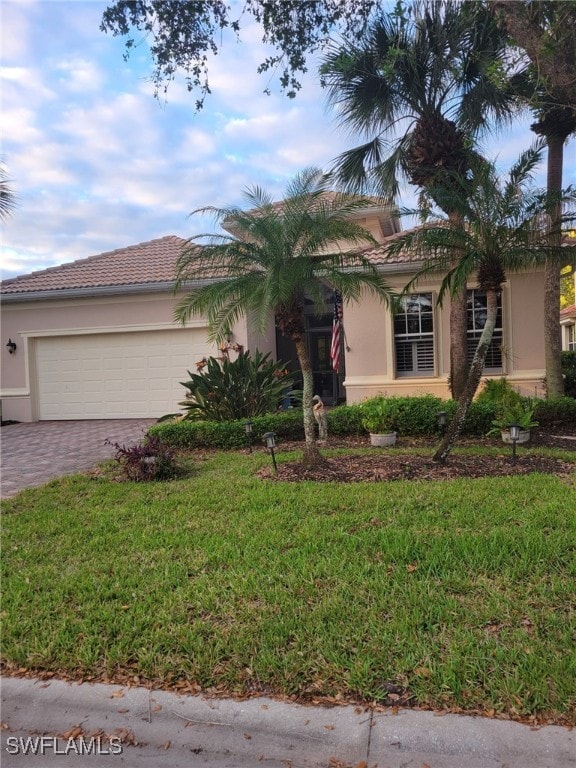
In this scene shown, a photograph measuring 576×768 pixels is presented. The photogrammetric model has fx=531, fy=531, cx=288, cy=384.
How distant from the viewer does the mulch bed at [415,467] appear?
269 inches

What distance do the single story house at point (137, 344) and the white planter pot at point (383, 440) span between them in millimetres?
3779

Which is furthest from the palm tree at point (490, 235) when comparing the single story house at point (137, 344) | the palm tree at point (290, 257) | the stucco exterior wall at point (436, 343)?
the single story house at point (137, 344)

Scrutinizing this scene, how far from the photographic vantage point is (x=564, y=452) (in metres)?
8.08

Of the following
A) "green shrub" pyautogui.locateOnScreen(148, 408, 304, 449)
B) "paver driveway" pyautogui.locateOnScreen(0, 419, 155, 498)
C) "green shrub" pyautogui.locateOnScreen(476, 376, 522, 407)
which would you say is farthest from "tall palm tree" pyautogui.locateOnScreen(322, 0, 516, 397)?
"paver driveway" pyautogui.locateOnScreen(0, 419, 155, 498)

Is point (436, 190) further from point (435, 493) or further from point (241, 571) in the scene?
point (241, 571)

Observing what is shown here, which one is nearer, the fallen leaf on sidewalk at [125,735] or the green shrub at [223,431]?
the fallen leaf on sidewalk at [125,735]

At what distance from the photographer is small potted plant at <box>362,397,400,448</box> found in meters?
9.41

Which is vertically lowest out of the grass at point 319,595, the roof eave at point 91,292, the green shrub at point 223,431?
the grass at point 319,595

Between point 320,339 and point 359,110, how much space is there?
6.73 m

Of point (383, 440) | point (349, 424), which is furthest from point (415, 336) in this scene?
point (383, 440)

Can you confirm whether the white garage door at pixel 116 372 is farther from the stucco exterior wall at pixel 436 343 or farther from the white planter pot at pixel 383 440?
the white planter pot at pixel 383 440

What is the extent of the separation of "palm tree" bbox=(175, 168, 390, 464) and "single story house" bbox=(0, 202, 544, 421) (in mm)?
5641

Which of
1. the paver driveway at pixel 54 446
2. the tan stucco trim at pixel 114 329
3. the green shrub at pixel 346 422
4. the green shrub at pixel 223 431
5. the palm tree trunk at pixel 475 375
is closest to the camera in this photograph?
the palm tree trunk at pixel 475 375

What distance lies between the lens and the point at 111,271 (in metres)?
15.4
